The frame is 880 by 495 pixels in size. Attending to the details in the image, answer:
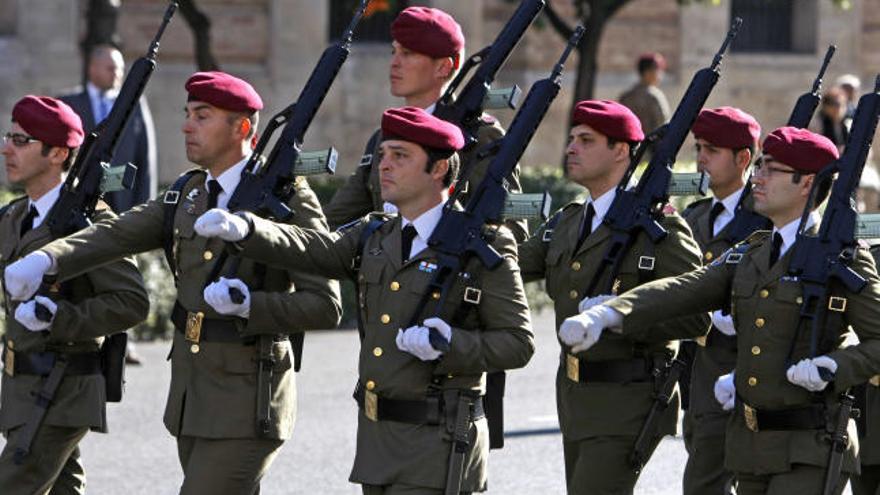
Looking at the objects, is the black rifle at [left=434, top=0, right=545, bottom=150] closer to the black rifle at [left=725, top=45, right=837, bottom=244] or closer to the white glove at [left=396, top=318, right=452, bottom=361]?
the black rifle at [left=725, top=45, right=837, bottom=244]

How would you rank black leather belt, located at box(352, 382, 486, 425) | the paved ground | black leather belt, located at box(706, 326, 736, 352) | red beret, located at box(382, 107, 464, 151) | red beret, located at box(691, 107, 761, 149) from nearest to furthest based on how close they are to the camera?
black leather belt, located at box(352, 382, 486, 425) < red beret, located at box(382, 107, 464, 151) < black leather belt, located at box(706, 326, 736, 352) < red beret, located at box(691, 107, 761, 149) < the paved ground

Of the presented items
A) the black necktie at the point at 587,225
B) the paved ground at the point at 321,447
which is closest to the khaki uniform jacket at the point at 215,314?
the black necktie at the point at 587,225

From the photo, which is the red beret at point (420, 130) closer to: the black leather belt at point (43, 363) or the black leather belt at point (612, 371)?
the black leather belt at point (612, 371)

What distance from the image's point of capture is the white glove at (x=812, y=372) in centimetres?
791

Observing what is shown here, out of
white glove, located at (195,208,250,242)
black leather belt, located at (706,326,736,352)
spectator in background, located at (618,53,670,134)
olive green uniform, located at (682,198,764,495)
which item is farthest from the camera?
spectator in background, located at (618,53,670,134)

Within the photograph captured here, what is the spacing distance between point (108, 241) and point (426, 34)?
1876 mm

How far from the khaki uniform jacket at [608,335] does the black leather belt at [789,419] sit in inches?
25.8

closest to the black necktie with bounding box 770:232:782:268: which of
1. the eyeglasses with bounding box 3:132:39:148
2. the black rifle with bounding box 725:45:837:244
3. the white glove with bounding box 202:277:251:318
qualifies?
the black rifle with bounding box 725:45:837:244

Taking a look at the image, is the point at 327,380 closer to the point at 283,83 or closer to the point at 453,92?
the point at 453,92

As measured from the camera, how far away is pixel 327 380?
50.3 feet

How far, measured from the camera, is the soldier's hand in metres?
8.28

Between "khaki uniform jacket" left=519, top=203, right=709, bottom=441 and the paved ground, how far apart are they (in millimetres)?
2487

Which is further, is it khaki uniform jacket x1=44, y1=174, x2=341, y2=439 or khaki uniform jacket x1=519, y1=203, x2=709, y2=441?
khaki uniform jacket x1=519, y1=203, x2=709, y2=441

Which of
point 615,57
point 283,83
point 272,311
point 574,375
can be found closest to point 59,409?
point 272,311
